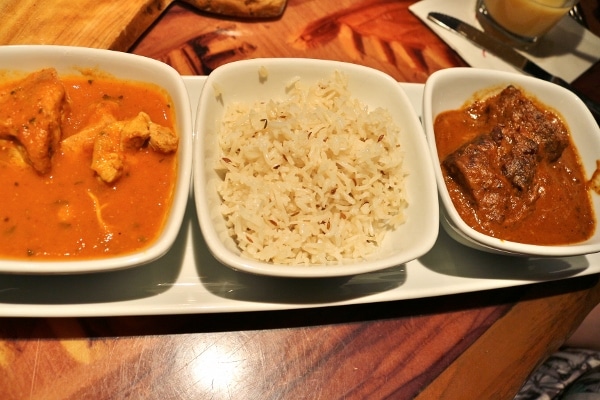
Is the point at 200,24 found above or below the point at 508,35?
above

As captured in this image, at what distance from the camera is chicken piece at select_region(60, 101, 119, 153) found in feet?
7.10

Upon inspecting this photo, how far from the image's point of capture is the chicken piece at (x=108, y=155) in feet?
6.74

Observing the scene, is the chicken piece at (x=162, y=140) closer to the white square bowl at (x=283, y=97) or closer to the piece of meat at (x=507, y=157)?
the white square bowl at (x=283, y=97)

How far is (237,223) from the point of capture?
6.97ft

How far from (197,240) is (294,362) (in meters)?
0.75

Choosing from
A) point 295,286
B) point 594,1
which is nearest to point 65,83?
point 295,286

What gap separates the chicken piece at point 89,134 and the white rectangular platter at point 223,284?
1.81ft

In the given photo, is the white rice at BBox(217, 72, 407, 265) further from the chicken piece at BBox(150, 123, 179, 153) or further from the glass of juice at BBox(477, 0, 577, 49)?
the glass of juice at BBox(477, 0, 577, 49)

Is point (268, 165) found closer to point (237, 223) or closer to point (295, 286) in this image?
point (237, 223)

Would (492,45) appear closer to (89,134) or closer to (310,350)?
(310,350)

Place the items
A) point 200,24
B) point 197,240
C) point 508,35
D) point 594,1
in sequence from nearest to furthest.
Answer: point 197,240, point 200,24, point 508,35, point 594,1

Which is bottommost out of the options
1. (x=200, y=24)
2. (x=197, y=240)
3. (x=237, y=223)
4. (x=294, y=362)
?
(x=294, y=362)

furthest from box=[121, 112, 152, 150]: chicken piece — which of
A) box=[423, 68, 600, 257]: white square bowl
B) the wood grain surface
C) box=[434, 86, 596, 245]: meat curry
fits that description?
box=[434, 86, 596, 245]: meat curry

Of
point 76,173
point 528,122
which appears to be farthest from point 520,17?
point 76,173
